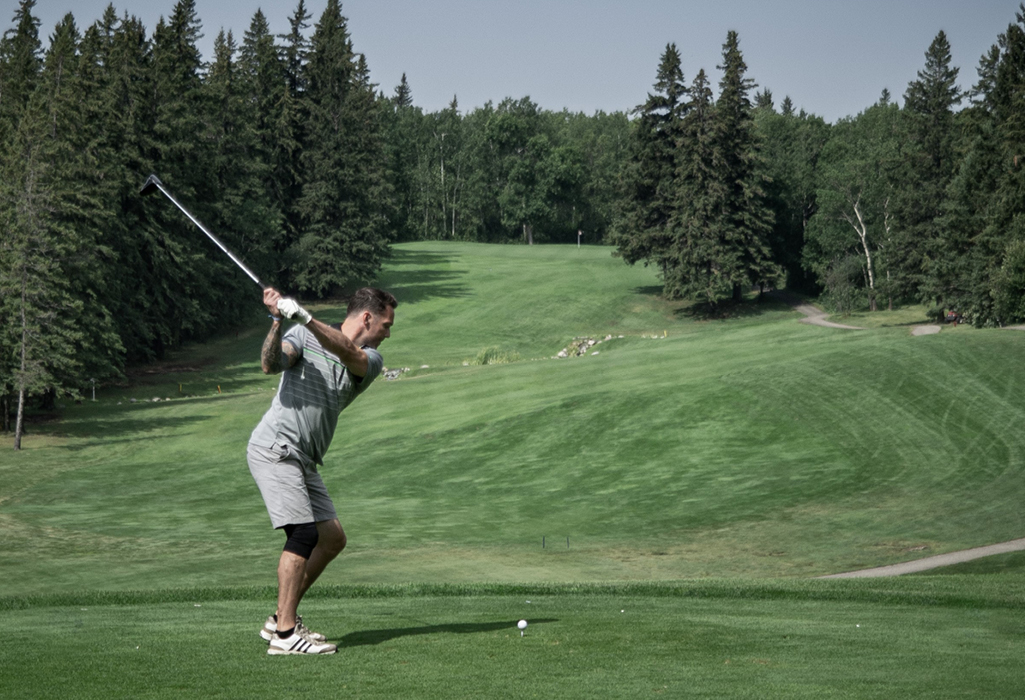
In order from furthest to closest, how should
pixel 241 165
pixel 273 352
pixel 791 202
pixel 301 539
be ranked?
1. pixel 791 202
2. pixel 241 165
3. pixel 301 539
4. pixel 273 352

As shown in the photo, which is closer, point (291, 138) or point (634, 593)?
point (634, 593)

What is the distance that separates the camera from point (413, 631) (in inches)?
306

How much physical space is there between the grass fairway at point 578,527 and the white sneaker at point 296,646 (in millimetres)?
190

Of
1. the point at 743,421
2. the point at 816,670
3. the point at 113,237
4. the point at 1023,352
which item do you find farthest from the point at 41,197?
the point at 816,670

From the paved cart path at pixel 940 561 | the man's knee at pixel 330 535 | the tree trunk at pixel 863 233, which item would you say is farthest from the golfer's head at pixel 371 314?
the tree trunk at pixel 863 233

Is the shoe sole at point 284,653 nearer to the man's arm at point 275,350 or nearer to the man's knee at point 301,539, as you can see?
the man's knee at point 301,539

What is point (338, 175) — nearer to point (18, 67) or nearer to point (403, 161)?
point (18, 67)

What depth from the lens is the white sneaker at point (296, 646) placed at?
263 inches

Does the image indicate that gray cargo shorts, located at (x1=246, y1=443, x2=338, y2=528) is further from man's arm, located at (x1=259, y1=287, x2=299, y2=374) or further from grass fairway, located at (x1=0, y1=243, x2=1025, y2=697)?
grass fairway, located at (x1=0, y1=243, x2=1025, y2=697)

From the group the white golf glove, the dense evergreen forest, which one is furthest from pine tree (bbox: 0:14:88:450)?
the white golf glove

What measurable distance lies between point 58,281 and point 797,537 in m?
27.6

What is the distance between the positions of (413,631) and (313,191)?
7232cm

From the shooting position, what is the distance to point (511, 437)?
103ft

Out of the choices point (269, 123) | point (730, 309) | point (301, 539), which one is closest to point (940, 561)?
point (301, 539)
